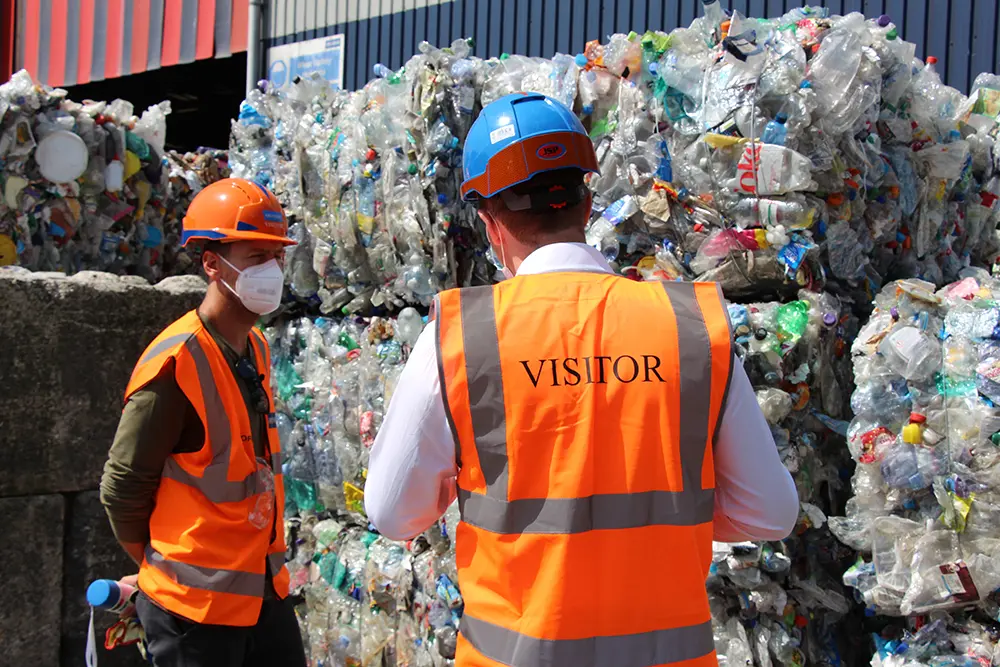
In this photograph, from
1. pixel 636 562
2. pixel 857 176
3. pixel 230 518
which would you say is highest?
pixel 857 176

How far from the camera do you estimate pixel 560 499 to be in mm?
1350

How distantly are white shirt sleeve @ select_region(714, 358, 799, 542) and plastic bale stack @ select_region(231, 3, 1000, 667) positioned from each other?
144cm

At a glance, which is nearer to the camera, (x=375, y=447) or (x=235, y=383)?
(x=375, y=447)

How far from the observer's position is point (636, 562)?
1.35 metres

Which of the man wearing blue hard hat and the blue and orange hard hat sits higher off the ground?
the blue and orange hard hat

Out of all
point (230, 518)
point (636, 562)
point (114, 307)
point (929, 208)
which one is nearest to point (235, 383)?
point (230, 518)

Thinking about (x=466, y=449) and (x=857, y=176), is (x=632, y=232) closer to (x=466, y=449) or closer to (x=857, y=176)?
(x=857, y=176)

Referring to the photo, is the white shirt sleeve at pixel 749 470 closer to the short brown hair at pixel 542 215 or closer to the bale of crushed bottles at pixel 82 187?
the short brown hair at pixel 542 215

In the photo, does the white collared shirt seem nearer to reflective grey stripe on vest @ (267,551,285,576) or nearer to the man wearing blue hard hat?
the man wearing blue hard hat

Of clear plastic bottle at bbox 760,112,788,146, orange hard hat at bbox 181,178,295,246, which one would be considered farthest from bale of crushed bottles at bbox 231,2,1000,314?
orange hard hat at bbox 181,178,295,246

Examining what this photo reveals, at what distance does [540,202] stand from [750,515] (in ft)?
1.97

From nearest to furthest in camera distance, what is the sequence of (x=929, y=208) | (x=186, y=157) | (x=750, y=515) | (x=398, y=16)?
(x=750, y=515) → (x=929, y=208) → (x=186, y=157) → (x=398, y=16)

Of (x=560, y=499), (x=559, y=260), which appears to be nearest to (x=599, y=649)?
(x=560, y=499)

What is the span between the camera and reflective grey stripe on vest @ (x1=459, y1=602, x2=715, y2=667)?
132 cm
